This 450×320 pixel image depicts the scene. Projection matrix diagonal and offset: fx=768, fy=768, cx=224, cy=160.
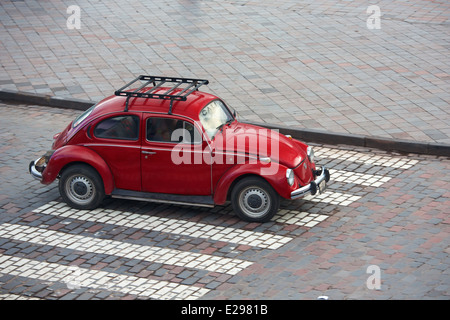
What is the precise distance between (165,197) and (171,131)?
86 cm

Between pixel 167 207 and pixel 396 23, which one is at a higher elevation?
pixel 396 23

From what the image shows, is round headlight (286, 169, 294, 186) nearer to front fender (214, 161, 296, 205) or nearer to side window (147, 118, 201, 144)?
front fender (214, 161, 296, 205)

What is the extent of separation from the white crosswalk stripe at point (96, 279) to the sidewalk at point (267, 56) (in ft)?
17.2

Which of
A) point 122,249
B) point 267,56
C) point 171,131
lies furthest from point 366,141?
point 122,249

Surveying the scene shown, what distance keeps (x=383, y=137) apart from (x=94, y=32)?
845 centimetres

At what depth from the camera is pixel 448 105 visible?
13.6 m

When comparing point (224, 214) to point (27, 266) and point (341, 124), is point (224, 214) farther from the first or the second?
point (341, 124)

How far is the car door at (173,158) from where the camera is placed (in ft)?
31.8

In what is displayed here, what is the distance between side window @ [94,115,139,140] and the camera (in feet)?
32.7

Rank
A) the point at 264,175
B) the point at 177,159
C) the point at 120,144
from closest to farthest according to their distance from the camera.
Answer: the point at 264,175, the point at 177,159, the point at 120,144

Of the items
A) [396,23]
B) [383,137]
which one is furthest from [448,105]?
[396,23]

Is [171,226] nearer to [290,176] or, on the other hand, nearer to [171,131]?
[171,131]

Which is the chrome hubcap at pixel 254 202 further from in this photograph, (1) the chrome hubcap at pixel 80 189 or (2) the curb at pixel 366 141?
(2) the curb at pixel 366 141

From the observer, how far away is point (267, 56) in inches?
639
